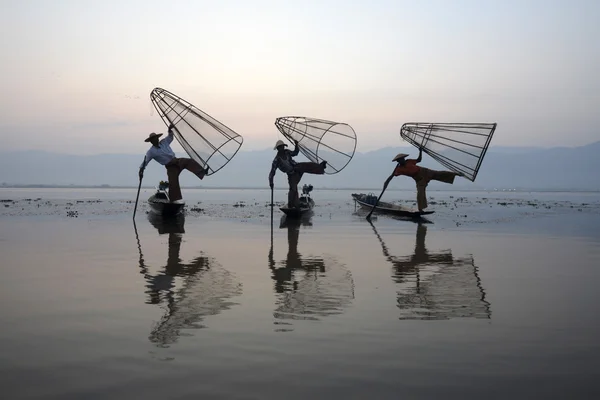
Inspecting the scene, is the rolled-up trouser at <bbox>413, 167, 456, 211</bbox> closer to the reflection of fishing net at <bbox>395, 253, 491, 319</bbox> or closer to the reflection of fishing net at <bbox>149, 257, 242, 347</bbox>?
the reflection of fishing net at <bbox>395, 253, 491, 319</bbox>

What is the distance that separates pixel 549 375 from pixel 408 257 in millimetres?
8586

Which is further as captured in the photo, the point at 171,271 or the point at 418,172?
the point at 418,172

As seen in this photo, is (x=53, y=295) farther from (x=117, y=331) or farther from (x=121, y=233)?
(x=121, y=233)

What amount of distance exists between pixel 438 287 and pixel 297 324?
3598 millimetres

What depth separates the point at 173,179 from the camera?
26.7m

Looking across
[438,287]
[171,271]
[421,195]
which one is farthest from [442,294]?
[421,195]

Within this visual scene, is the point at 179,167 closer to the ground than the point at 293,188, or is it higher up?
higher up

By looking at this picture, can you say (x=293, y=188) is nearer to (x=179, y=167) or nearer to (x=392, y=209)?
(x=179, y=167)

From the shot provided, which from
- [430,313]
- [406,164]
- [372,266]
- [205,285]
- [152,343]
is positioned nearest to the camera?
[152,343]

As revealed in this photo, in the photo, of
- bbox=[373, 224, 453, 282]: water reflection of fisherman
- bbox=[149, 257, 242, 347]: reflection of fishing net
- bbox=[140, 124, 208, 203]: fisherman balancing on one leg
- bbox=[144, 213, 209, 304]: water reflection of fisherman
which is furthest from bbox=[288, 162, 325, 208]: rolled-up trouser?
bbox=[149, 257, 242, 347]: reflection of fishing net

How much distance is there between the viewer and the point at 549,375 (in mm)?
5020

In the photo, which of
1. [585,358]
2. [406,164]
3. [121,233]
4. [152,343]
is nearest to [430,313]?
[585,358]

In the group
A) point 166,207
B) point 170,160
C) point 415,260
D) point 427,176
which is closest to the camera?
point 415,260

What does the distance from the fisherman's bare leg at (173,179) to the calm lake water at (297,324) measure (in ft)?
40.0
